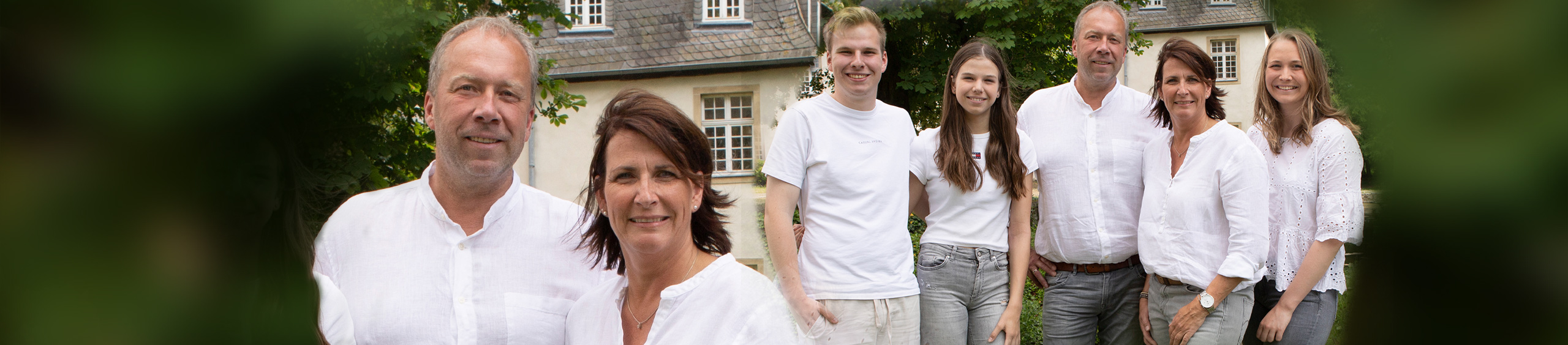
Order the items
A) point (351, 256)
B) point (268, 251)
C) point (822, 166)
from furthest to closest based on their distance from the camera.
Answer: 1. point (822, 166)
2. point (351, 256)
3. point (268, 251)

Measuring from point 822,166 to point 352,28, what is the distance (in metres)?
3.25

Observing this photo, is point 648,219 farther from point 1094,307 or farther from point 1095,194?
point 1094,307

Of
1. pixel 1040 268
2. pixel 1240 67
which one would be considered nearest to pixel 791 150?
pixel 1040 268

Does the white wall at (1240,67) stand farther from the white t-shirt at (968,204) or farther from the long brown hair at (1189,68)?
the white t-shirt at (968,204)

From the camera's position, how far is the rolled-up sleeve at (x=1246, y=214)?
353cm

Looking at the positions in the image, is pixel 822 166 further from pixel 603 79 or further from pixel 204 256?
pixel 603 79

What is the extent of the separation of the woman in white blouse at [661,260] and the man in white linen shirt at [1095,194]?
2010mm

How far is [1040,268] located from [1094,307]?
324mm

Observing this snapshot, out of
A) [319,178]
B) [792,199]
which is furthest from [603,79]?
[319,178]

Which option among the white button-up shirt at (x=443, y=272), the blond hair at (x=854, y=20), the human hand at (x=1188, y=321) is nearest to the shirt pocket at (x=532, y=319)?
the white button-up shirt at (x=443, y=272)

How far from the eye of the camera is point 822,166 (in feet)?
13.2

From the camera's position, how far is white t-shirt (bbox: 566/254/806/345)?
7.83 feet

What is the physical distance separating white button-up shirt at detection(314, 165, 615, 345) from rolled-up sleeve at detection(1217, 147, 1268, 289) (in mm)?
2474

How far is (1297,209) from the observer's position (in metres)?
3.27
